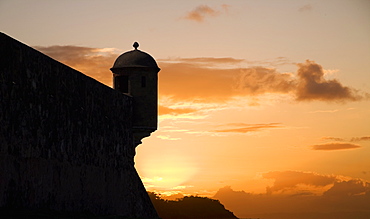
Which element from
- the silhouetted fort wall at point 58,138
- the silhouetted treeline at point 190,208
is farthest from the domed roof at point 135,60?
the silhouetted treeline at point 190,208

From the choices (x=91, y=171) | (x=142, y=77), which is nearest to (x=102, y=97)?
(x=91, y=171)

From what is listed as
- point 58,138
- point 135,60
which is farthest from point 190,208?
point 58,138

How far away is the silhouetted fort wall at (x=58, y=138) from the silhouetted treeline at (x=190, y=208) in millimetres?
15608

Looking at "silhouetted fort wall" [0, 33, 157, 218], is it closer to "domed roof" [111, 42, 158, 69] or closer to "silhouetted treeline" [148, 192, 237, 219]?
"domed roof" [111, 42, 158, 69]

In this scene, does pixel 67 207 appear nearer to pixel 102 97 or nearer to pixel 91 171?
pixel 91 171

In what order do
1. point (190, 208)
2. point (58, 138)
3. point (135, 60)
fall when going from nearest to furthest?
point (58, 138) → point (135, 60) → point (190, 208)

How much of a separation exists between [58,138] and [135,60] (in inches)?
425

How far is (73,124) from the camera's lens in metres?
26.0

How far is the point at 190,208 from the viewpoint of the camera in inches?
2048

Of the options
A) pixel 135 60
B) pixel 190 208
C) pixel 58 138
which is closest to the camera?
pixel 58 138

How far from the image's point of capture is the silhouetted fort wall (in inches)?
838

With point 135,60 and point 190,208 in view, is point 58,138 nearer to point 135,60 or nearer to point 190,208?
point 135,60

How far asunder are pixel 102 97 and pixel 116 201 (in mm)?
4266

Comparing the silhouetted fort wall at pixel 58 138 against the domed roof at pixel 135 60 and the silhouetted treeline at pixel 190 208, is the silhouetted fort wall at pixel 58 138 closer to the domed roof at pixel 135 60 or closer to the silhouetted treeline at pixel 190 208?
the domed roof at pixel 135 60
